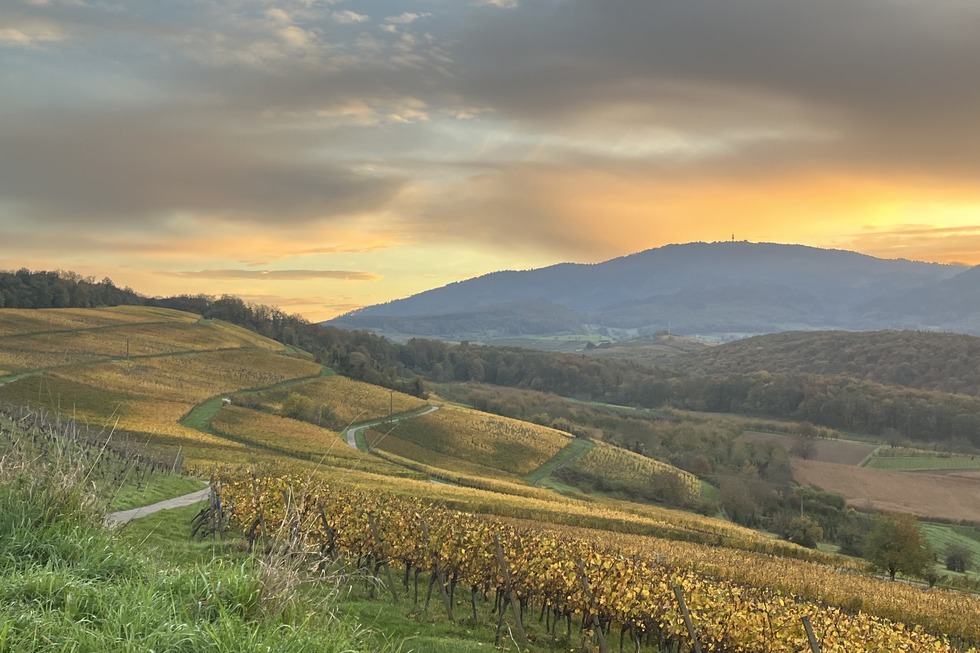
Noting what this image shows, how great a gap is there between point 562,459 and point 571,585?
89.9 meters

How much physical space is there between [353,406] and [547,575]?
90.5 m

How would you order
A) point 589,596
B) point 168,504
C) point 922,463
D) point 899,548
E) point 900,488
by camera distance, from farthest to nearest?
point 922,463
point 900,488
point 899,548
point 168,504
point 589,596

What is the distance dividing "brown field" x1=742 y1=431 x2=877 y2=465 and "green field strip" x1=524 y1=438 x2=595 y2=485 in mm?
45401

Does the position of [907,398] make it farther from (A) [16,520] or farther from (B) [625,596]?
(A) [16,520]

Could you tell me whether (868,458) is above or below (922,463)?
below

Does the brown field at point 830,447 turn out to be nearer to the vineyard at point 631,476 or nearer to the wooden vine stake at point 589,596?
the vineyard at point 631,476

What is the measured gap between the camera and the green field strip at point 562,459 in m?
94.6

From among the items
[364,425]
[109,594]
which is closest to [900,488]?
[364,425]

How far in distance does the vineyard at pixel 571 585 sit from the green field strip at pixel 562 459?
71.6 meters

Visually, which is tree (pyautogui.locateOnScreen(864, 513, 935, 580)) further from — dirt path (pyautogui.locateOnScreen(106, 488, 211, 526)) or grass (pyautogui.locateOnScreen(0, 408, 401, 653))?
grass (pyautogui.locateOnScreen(0, 408, 401, 653))

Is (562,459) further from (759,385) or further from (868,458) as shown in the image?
(759,385)

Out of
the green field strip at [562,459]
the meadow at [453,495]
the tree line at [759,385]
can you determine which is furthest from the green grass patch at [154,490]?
the tree line at [759,385]

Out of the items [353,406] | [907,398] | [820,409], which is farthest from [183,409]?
[907,398]

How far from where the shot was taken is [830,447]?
142 m
